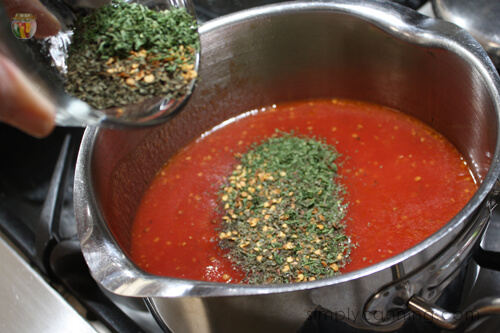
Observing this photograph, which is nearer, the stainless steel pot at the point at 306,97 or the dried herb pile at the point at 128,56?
the stainless steel pot at the point at 306,97

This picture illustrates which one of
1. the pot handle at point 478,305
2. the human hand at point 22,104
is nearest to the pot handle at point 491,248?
the pot handle at point 478,305

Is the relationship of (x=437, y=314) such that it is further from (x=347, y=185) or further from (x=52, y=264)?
(x=52, y=264)

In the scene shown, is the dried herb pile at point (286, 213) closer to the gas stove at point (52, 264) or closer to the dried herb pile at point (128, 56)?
the gas stove at point (52, 264)

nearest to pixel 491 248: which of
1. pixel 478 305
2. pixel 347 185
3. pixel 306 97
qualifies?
pixel 478 305

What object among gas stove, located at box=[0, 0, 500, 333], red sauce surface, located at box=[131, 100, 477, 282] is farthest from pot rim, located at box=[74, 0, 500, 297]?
red sauce surface, located at box=[131, 100, 477, 282]

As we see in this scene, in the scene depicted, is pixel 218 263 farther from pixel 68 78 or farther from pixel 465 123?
pixel 465 123
